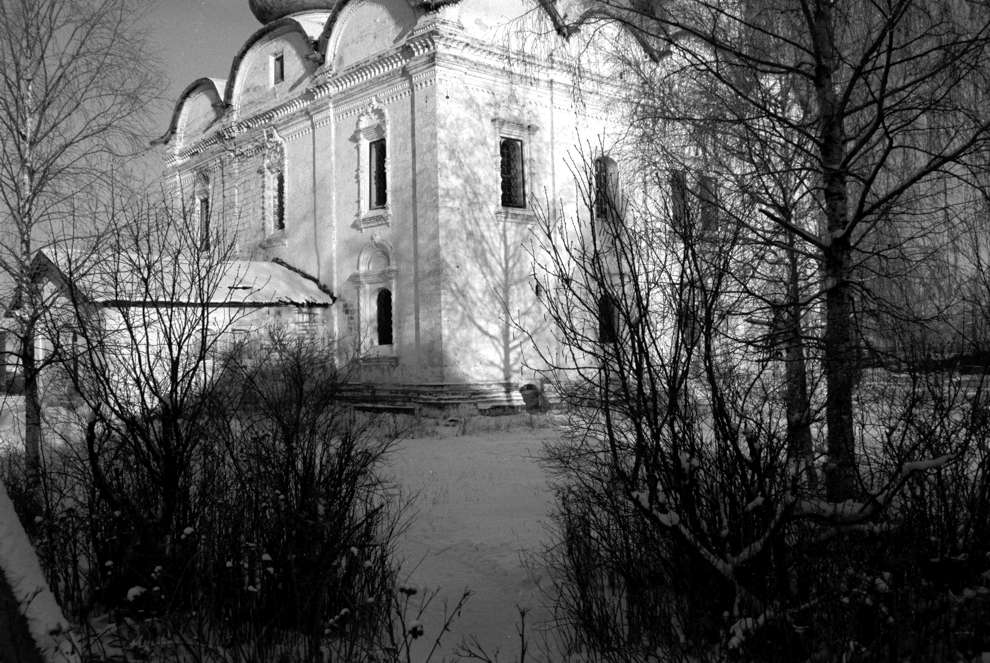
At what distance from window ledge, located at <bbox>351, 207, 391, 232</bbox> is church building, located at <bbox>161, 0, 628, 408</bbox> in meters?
0.05

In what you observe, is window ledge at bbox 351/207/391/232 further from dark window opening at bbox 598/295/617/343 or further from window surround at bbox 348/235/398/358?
dark window opening at bbox 598/295/617/343

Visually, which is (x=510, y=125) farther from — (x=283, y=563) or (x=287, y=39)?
(x=283, y=563)

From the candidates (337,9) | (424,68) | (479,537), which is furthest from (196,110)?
(479,537)

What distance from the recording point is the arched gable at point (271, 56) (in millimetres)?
18953

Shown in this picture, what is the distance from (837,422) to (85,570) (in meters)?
5.31

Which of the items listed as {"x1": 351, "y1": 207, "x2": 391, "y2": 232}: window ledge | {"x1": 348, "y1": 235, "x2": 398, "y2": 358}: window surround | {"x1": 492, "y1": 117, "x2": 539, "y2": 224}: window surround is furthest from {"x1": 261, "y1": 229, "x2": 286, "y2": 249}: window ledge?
{"x1": 492, "y1": 117, "x2": 539, "y2": 224}: window surround

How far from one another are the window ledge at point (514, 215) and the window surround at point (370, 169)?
2.44 metres

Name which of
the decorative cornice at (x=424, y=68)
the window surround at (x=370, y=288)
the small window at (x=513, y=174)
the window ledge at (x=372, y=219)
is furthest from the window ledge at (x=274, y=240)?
the small window at (x=513, y=174)

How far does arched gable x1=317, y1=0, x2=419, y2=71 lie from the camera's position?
1646 cm

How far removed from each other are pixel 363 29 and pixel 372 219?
13.9 feet

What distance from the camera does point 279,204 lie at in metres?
20.5

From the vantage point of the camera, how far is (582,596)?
4.28m

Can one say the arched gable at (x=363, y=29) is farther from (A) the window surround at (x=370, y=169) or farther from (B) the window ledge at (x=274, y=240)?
(B) the window ledge at (x=274, y=240)

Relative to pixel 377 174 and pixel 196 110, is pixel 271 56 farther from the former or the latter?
pixel 377 174
